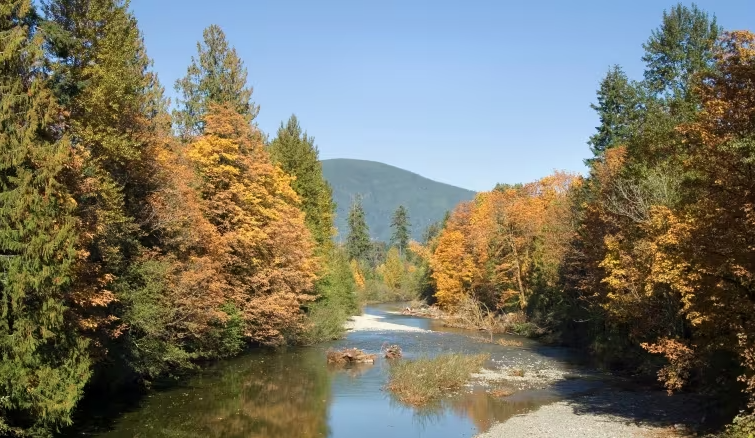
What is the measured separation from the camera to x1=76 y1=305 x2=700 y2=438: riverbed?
21.1 metres

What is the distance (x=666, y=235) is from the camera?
2036 centimetres

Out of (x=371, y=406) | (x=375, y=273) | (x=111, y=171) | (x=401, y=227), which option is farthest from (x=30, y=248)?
(x=401, y=227)

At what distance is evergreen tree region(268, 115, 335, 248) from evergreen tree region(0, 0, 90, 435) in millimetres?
38264

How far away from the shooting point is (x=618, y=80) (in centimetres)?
4600

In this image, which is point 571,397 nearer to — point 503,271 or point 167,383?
point 167,383

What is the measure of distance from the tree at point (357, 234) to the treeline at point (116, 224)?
80367mm

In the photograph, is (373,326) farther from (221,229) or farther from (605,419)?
(605,419)

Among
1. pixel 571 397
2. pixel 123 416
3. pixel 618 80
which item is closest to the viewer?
pixel 123 416

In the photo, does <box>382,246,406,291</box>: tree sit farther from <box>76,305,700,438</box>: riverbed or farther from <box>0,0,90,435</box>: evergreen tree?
<box>0,0,90,435</box>: evergreen tree

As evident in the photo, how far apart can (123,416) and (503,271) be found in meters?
45.2

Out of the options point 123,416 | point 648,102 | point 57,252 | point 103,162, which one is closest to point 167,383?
point 123,416

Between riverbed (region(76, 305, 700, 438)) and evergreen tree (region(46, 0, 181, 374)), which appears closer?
evergreen tree (region(46, 0, 181, 374))

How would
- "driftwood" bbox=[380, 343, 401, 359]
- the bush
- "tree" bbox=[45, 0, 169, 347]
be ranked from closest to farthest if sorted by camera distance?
the bush < "tree" bbox=[45, 0, 169, 347] < "driftwood" bbox=[380, 343, 401, 359]

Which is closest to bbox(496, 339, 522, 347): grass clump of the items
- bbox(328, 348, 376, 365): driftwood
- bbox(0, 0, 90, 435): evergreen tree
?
bbox(328, 348, 376, 365): driftwood
